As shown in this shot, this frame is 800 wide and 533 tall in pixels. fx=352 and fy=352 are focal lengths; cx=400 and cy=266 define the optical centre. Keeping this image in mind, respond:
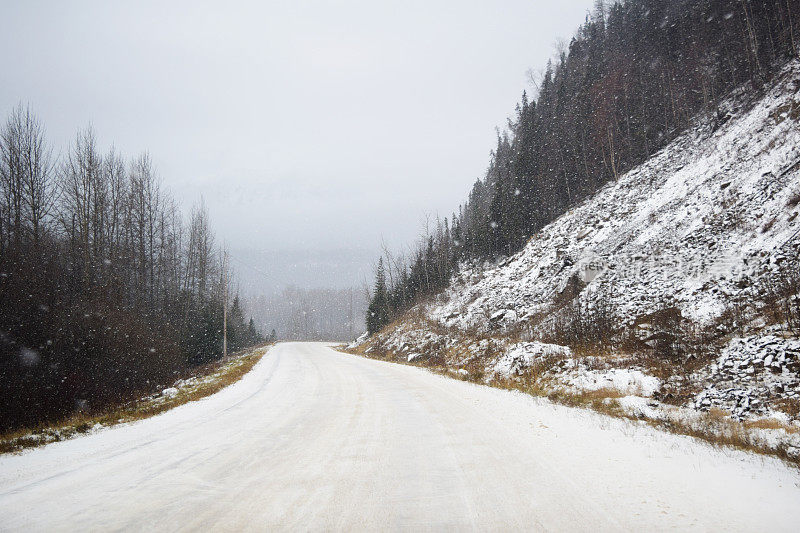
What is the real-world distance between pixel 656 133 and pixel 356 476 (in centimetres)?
3902

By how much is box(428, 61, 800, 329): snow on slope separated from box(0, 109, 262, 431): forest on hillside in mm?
18983

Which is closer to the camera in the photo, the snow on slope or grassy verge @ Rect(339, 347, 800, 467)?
grassy verge @ Rect(339, 347, 800, 467)

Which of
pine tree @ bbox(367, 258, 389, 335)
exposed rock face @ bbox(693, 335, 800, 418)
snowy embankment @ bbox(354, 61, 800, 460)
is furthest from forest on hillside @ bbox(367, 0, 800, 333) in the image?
exposed rock face @ bbox(693, 335, 800, 418)

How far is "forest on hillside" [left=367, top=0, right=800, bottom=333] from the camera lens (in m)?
26.1

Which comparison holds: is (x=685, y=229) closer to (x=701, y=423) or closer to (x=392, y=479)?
(x=701, y=423)

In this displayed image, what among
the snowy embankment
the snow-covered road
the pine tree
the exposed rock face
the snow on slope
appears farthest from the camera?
the pine tree

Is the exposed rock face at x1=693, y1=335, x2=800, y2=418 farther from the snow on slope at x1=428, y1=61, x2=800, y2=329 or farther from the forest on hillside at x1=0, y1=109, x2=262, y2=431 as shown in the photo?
the forest on hillside at x1=0, y1=109, x2=262, y2=431

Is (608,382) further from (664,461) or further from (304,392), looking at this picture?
(304,392)

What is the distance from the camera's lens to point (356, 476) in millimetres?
3762

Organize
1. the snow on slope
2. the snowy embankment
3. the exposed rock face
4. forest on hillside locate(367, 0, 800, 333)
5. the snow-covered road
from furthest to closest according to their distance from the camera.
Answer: forest on hillside locate(367, 0, 800, 333) < the snow on slope < the snowy embankment < the exposed rock face < the snow-covered road

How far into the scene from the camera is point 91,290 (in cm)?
1523

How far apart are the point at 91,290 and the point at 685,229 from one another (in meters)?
27.1

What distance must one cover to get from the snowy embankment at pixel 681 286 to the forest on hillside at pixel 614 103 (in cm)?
367

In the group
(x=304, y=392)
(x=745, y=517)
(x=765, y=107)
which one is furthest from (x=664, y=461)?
(x=765, y=107)
